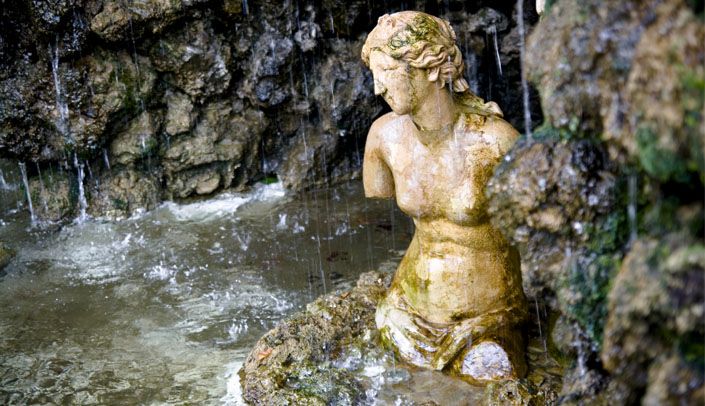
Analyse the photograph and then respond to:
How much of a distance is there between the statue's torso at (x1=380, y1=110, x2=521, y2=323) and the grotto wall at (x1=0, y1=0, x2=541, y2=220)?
12.4 ft

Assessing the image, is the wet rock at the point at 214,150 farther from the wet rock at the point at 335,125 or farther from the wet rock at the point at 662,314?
the wet rock at the point at 662,314

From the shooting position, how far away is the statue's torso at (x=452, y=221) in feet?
11.4

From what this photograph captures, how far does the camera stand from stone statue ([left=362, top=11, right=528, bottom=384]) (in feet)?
11.2

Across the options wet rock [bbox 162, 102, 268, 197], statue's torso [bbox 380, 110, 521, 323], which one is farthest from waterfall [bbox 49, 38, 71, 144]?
statue's torso [bbox 380, 110, 521, 323]

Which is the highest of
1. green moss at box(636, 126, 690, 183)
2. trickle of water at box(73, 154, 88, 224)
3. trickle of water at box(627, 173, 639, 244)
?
green moss at box(636, 126, 690, 183)

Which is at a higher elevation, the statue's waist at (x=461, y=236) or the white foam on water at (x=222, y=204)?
the statue's waist at (x=461, y=236)

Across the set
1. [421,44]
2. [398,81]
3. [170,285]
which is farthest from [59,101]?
[421,44]

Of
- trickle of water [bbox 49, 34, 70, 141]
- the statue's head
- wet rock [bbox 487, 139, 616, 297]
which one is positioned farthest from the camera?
trickle of water [bbox 49, 34, 70, 141]

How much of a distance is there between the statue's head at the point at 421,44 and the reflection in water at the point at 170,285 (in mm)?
1914

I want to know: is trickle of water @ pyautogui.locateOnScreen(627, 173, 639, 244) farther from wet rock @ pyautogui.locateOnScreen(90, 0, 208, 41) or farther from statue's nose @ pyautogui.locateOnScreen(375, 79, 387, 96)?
wet rock @ pyautogui.locateOnScreen(90, 0, 208, 41)

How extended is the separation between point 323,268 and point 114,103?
8.22 feet

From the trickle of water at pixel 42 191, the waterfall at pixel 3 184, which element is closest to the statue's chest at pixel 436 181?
the trickle of water at pixel 42 191

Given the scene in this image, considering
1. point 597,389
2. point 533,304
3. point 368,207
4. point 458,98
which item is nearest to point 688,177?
point 597,389

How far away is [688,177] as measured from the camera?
6.95 feet
